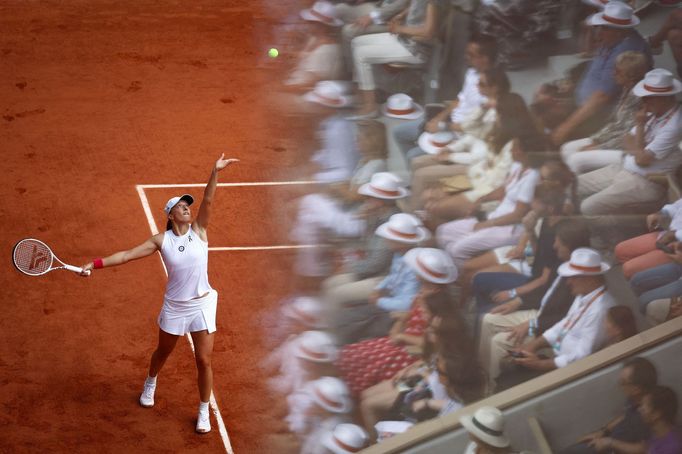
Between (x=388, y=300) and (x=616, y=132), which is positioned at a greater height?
(x=616, y=132)

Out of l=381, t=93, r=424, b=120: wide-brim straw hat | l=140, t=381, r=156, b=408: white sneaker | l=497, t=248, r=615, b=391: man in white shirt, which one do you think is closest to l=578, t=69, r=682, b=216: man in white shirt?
l=497, t=248, r=615, b=391: man in white shirt

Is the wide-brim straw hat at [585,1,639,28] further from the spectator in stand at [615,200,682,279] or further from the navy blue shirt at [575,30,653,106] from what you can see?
the spectator in stand at [615,200,682,279]

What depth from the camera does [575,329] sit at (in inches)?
223

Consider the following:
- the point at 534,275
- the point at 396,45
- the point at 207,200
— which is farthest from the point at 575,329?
the point at 396,45

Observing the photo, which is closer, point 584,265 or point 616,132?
point 584,265

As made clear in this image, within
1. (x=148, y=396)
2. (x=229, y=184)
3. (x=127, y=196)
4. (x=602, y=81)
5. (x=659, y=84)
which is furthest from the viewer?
(x=229, y=184)

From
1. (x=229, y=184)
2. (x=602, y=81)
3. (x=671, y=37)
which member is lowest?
(x=229, y=184)

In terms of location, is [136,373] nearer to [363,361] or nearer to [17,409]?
[17,409]

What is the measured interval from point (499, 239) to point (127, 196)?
575cm

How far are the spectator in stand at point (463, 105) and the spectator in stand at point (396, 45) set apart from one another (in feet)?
1.86

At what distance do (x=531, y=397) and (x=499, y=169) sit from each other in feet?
5.65

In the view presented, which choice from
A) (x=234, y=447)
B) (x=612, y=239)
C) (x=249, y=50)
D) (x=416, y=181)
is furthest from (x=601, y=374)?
(x=249, y=50)

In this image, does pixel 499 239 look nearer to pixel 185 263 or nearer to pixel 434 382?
pixel 434 382

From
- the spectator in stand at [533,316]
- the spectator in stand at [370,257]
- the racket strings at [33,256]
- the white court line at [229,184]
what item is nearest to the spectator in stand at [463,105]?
the spectator in stand at [370,257]
